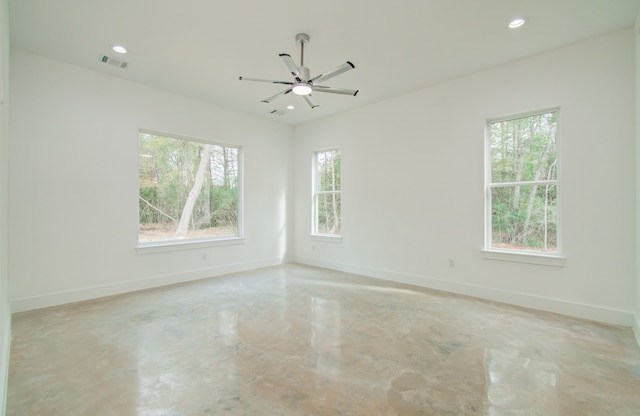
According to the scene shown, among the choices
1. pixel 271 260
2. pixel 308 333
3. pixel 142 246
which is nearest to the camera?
pixel 308 333

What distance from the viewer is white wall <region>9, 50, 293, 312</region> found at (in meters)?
3.44

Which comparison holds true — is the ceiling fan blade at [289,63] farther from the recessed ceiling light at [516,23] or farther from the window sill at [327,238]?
the window sill at [327,238]

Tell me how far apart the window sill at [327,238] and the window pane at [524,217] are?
8.41ft

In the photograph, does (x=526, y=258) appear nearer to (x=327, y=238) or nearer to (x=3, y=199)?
(x=327, y=238)

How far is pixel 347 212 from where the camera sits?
553 cm

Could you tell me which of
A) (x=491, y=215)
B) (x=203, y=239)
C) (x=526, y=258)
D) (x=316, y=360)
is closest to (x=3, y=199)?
(x=316, y=360)

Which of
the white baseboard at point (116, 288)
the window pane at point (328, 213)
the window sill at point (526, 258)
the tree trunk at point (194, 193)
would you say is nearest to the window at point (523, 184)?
the window sill at point (526, 258)

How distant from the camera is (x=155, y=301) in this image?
380 cm

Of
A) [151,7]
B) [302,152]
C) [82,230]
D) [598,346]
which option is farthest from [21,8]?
[598,346]

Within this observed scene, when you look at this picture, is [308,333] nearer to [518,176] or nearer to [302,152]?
[518,176]

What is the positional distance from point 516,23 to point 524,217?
7.10 feet

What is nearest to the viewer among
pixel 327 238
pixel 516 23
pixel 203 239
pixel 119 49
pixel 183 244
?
pixel 516 23

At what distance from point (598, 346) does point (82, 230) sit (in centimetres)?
560

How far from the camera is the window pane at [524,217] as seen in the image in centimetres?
357
